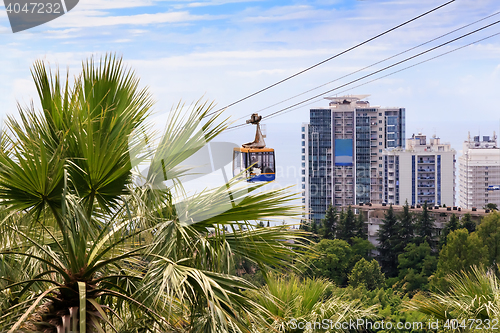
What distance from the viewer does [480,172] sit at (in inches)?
1362

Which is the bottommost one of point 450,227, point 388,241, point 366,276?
point 366,276

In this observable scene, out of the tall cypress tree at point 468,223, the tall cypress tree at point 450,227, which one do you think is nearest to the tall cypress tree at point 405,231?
the tall cypress tree at point 450,227

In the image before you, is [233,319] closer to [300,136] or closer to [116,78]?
[116,78]

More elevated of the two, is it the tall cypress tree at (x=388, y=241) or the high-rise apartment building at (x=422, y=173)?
the high-rise apartment building at (x=422, y=173)

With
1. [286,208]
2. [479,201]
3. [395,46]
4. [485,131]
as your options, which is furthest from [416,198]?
[286,208]

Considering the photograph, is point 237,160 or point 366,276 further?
point 366,276

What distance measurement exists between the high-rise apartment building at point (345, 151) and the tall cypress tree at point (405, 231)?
8.12 m

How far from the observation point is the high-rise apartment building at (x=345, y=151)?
127 feet

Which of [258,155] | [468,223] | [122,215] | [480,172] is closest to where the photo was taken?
[122,215]

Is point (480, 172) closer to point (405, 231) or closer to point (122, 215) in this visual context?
point (405, 231)

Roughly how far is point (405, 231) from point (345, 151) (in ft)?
35.4

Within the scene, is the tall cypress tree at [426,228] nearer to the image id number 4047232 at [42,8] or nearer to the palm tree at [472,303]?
the palm tree at [472,303]

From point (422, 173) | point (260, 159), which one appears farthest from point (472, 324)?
point (422, 173)

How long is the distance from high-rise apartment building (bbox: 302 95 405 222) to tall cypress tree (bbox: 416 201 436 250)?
896 centimetres
